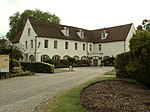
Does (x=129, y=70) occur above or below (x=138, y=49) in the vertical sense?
below

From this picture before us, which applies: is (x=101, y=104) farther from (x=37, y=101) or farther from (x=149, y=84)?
(x=149, y=84)

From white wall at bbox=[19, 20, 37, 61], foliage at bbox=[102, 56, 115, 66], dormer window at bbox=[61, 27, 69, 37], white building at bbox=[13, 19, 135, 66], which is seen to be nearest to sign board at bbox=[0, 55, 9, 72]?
white building at bbox=[13, 19, 135, 66]

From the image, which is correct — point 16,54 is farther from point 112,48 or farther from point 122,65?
point 122,65

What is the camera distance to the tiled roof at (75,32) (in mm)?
52062

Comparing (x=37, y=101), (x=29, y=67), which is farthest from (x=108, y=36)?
(x=37, y=101)

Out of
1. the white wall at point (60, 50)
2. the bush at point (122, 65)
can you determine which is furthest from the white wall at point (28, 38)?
the bush at point (122, 65)

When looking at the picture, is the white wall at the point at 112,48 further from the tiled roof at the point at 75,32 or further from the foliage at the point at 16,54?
the foliage at the point at 16,54

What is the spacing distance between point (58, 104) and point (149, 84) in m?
6.87

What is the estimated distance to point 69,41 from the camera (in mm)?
56594

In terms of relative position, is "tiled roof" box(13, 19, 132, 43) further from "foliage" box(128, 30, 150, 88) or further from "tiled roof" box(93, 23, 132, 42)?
"foliage" box(128, 30, 150, 88)

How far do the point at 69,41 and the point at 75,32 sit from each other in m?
4.93

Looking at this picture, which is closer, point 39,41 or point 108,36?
point 39,41

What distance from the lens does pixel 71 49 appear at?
56969mm

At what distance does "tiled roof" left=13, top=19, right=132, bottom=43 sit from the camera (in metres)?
52.1
